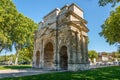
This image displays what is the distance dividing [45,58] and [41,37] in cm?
383

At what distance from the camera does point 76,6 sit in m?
22.4

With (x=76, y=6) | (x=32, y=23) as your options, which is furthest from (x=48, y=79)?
(x=32, y=23)

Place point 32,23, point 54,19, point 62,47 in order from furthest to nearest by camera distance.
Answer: point 32,23 < point 54,19 < point 62,47

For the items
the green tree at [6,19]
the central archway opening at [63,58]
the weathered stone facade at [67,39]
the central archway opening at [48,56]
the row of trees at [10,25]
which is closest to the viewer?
the weathered stone facade at [67,39]

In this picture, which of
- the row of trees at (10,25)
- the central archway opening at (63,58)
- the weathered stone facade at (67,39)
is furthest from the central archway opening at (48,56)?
the row of trees at (10,25)

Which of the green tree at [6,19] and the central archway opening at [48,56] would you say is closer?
the central archway opening at [48,56]

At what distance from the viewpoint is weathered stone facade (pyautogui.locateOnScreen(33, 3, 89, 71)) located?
20219 mm

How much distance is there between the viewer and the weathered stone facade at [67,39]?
20.2m

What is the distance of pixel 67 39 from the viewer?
20.8 m

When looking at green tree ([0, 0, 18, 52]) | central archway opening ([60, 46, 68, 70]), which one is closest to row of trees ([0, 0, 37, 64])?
green tree ([0, 0, 18, 52])

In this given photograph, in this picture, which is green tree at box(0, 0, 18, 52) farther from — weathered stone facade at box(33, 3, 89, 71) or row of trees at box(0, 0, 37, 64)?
weathered stone facade at box(33, 3, 89, 71)

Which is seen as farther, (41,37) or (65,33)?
(41,37)

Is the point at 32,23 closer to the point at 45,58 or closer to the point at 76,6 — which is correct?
the point at 45,58

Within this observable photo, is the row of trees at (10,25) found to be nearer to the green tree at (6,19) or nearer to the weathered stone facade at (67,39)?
the green tree at (6,19)
